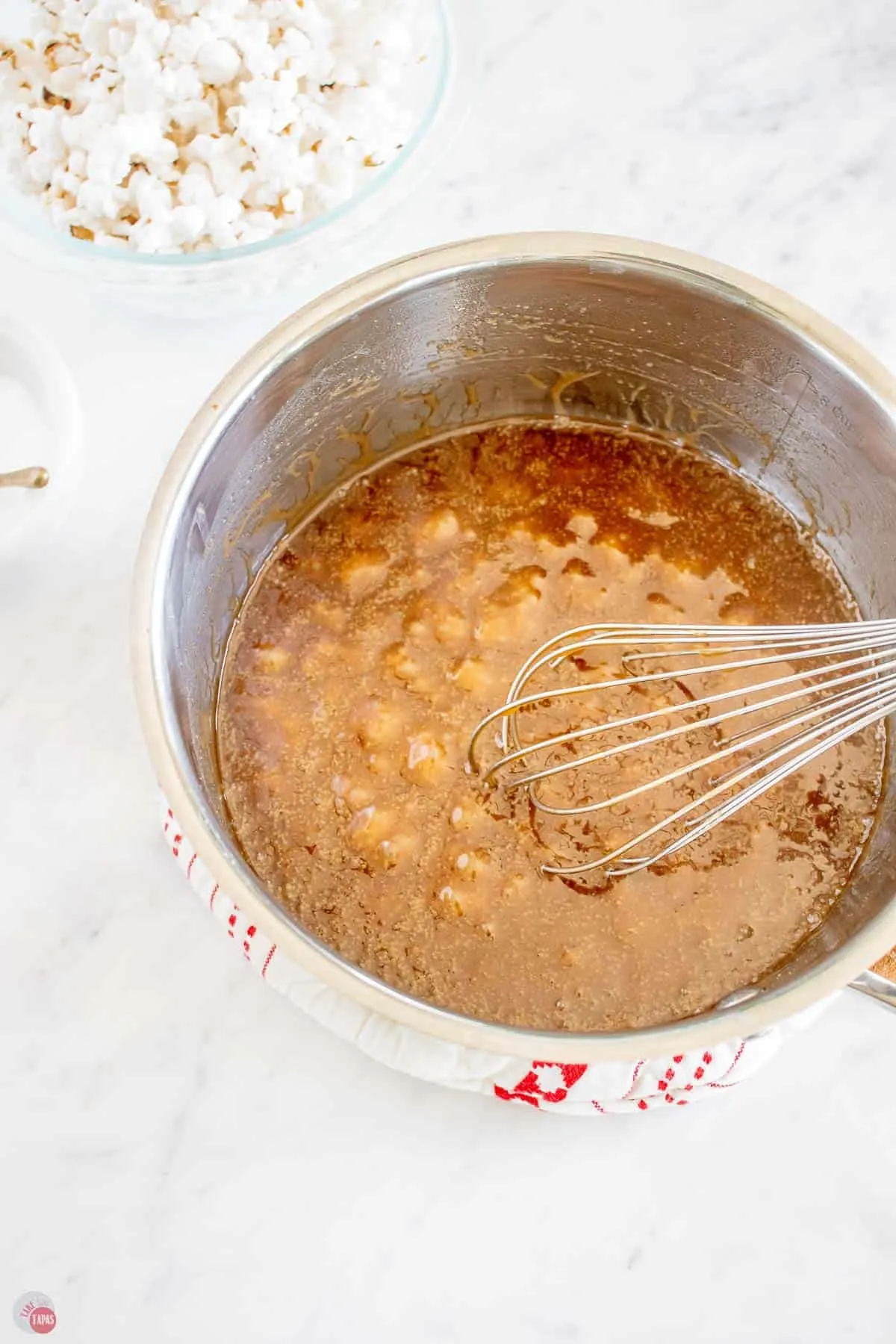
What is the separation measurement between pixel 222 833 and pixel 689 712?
385mm

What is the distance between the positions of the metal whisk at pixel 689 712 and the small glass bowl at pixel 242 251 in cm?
39

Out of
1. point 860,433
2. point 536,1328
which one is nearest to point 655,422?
point 860,433

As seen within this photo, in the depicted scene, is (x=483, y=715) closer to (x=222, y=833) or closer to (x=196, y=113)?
(x=222, y=833)

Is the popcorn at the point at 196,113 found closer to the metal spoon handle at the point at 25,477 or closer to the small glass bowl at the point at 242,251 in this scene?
the small glass bowl at the point at 242,251

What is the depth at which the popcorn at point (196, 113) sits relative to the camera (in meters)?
1.02

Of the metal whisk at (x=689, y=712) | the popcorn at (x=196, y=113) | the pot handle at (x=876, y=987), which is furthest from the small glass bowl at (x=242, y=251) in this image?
the pot handle at (x=876, y=987)

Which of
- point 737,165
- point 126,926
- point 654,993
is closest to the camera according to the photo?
point 654,993

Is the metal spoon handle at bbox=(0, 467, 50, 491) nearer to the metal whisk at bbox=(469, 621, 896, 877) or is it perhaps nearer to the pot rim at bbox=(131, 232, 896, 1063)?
the pot rim at bbox=(131, 232, 896, 1063)

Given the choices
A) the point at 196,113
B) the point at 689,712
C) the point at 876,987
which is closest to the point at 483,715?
the point at 689,712

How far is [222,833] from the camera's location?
80cm

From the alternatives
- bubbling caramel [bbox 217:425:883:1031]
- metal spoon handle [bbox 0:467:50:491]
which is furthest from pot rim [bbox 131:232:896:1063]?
metal spoon handle [bbox 0:467:50:491]

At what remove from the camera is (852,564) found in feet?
3.45

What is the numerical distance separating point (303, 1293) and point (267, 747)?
426 mm

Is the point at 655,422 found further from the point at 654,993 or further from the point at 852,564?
the point at 654,993
